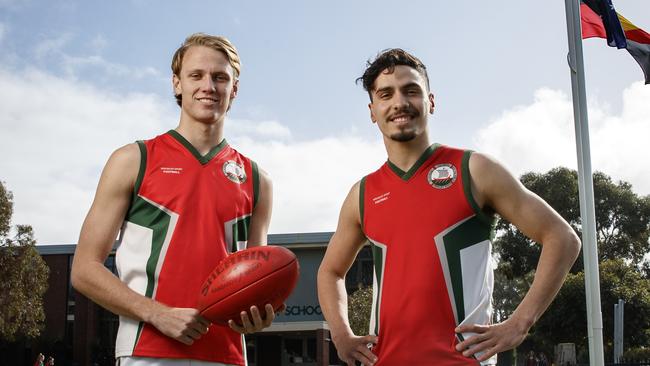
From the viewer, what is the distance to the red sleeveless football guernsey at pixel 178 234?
341cm

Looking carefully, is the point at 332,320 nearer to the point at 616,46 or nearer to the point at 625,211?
the point at 616,46

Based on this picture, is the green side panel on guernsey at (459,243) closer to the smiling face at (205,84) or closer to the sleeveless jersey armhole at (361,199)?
the sleeveless jersey armhole at (361,199)

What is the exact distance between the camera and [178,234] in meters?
3.50

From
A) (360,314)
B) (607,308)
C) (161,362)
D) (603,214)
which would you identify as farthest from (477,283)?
(603,214)

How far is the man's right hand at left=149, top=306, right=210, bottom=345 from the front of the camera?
3.24m

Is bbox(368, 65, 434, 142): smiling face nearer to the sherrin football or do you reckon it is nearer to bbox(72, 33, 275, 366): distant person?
bbox(72, 33, 275, 366): distant person

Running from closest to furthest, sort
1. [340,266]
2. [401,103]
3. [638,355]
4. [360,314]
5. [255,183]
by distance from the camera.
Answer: [401,103]
[255,183]
[340,266]
[638,355]
[360,314]

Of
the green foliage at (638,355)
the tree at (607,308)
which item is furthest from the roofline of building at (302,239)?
the green foliage at (638,355)

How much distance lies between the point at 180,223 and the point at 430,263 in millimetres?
1222

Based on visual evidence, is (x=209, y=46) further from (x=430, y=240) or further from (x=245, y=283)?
(x=430, y=240)

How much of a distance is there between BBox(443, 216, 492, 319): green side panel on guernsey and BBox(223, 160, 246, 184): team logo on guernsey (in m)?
1.09

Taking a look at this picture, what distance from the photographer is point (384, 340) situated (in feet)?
11.7

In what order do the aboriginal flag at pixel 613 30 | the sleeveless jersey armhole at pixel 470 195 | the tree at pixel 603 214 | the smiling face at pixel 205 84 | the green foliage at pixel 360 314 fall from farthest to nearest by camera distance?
the tree at pixel 603 214 → the green foliage at pixel 360 314 → the aboriginal flag at pixel 613 30 → the smiling face at pixel 205 84 → the sleeveless jersey armhole at pixel 470 195

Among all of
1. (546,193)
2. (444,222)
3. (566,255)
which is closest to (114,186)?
(444,222)
